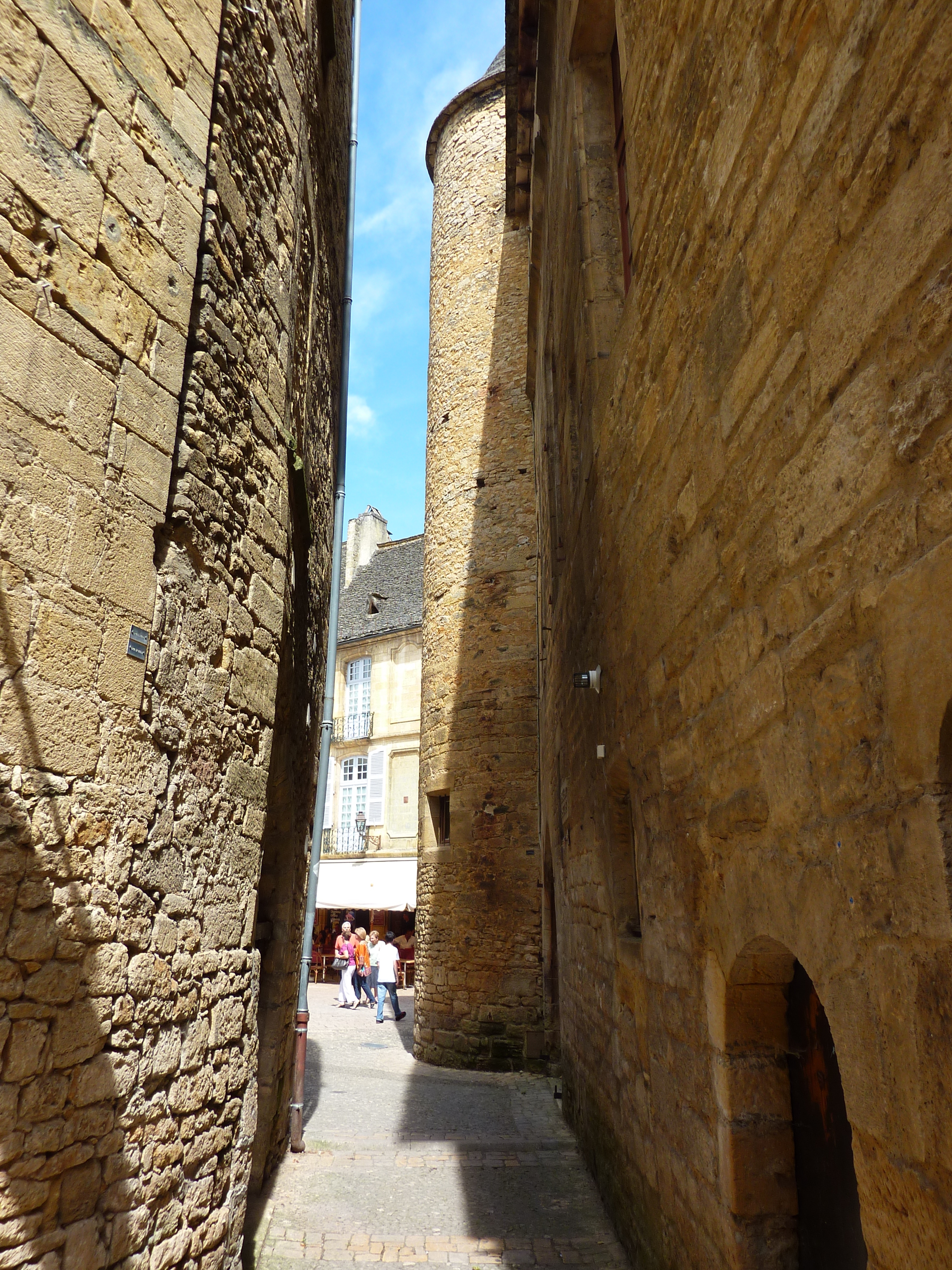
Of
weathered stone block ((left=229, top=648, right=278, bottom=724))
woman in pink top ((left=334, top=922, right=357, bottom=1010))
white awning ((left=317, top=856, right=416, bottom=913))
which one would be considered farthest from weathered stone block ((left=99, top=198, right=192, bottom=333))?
white awning ((left=317, top=856, right=416, bottom=913))

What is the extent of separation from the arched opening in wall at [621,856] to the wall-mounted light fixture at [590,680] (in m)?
0.49

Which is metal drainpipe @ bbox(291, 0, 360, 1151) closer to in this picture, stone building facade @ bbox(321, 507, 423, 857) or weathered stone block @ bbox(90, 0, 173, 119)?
weathered stone block @ bbox(90, 0, 173, 119)

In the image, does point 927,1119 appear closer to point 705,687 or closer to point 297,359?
point 705,687

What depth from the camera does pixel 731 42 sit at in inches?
94.0

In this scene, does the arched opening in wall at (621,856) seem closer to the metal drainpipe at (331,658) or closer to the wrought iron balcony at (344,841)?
the metal drainpipe at (331,658)

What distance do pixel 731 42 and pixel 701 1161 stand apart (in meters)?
3.31

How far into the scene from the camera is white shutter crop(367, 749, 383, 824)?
71.8ft

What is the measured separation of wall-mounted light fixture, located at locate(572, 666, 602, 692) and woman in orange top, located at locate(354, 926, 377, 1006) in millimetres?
11399

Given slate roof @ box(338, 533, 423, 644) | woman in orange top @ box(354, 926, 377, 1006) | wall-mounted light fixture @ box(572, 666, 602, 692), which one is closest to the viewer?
wall-mounted light fixture @ box(572, 666, 602, 692)

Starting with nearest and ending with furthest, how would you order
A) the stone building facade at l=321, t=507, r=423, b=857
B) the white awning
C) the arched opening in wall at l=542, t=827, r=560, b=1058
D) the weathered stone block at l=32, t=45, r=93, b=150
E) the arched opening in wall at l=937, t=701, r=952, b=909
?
1. the arched opening in wall at l=937, t=701, r=952, b=909
2. the weathered stone block at l=32, t=45, r=93, b=150
3. the arched opening in wall at l=542, t=827, r=560, b=1058
4. the white awning
5. the stone building facade at l=321, t=507, r=423, b=857

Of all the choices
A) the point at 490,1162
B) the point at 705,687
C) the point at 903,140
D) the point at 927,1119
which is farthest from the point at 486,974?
the point at 903,140

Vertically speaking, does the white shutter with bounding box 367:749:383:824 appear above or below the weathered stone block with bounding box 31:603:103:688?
above

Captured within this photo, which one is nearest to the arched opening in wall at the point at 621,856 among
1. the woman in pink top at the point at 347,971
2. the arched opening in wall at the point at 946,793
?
the arched opening in wall at the point at 946,793

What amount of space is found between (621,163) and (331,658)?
3.84m
